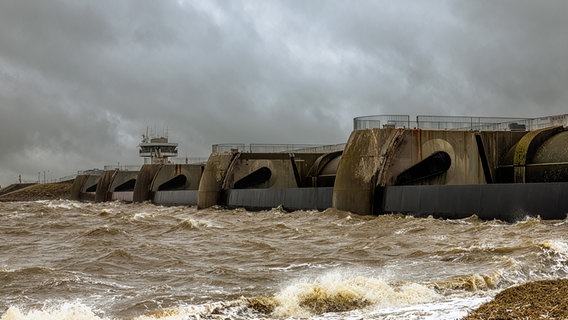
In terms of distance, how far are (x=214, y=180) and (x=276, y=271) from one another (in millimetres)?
30149

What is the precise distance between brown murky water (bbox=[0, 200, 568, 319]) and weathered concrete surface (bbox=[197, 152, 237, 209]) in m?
20.7

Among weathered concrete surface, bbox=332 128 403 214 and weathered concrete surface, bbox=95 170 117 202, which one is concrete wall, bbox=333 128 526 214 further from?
weathered concrete surface, bbox=95 170 117 202

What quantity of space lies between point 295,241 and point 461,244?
189 inches

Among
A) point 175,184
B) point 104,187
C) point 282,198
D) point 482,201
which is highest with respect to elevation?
point 175,184

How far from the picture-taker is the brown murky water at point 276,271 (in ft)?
28.6

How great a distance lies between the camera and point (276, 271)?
40.0 feet

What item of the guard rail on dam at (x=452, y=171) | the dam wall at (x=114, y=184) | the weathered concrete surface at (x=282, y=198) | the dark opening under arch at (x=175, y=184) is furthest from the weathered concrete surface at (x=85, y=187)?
the guard rail on dam at (x=452, y=171)

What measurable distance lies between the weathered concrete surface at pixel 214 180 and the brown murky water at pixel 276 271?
20665 millimetres

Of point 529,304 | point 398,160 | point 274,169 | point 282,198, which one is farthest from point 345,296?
point 274,169

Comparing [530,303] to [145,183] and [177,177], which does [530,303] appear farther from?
[145,183]

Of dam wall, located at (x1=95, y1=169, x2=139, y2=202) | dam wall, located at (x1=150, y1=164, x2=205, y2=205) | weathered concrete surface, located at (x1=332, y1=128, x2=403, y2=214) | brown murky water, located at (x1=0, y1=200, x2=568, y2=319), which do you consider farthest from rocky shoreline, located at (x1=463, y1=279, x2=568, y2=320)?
dam wall, located at (x1=95, y1=169, x2=139, y2=202)

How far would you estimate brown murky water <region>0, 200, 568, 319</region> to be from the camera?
872cm

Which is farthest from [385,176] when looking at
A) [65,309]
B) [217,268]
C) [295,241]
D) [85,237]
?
[65,309]

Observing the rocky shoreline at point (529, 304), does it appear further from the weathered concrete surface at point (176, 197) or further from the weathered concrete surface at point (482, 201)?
the weathered concrete surface at point (176, 197)
